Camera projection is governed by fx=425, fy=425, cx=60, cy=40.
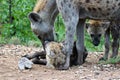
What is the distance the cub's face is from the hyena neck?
2.78ft

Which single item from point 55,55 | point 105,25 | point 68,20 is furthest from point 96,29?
point 55,55

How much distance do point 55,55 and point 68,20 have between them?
0.66 metres

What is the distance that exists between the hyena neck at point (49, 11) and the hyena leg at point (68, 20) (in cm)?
44

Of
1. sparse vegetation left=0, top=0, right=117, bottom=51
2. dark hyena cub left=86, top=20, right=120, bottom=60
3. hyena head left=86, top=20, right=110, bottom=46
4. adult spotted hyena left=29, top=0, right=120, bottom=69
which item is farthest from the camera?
sparse vegetation left=0, top=0, right=117, bottom=51

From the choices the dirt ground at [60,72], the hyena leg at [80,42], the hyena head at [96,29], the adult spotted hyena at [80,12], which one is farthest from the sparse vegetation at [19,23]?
the adult spotted hyena at [80,12]

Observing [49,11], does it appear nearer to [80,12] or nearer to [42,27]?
[42,27]

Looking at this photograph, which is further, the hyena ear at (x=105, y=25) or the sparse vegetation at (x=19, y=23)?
the sparse vegetation at (x=19, y=23)

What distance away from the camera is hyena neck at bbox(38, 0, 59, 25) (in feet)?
25.1

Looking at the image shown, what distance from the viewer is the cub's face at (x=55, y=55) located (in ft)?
22.6

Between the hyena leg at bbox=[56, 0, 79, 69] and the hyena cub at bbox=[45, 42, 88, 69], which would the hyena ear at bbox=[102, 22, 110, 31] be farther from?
the hyena cub at bbox=[45, 42, 88, 69]

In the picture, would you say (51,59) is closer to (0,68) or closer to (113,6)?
(0,68)

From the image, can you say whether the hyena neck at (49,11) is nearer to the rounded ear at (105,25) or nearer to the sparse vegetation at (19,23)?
the rounded ear at (105,25)

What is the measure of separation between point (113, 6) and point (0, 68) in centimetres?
211

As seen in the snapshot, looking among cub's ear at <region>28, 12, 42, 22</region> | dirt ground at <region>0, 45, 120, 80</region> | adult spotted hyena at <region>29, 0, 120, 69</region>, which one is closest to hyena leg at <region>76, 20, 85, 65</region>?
adult spotted hyena at <region>29, 0, 120, 69</region>
